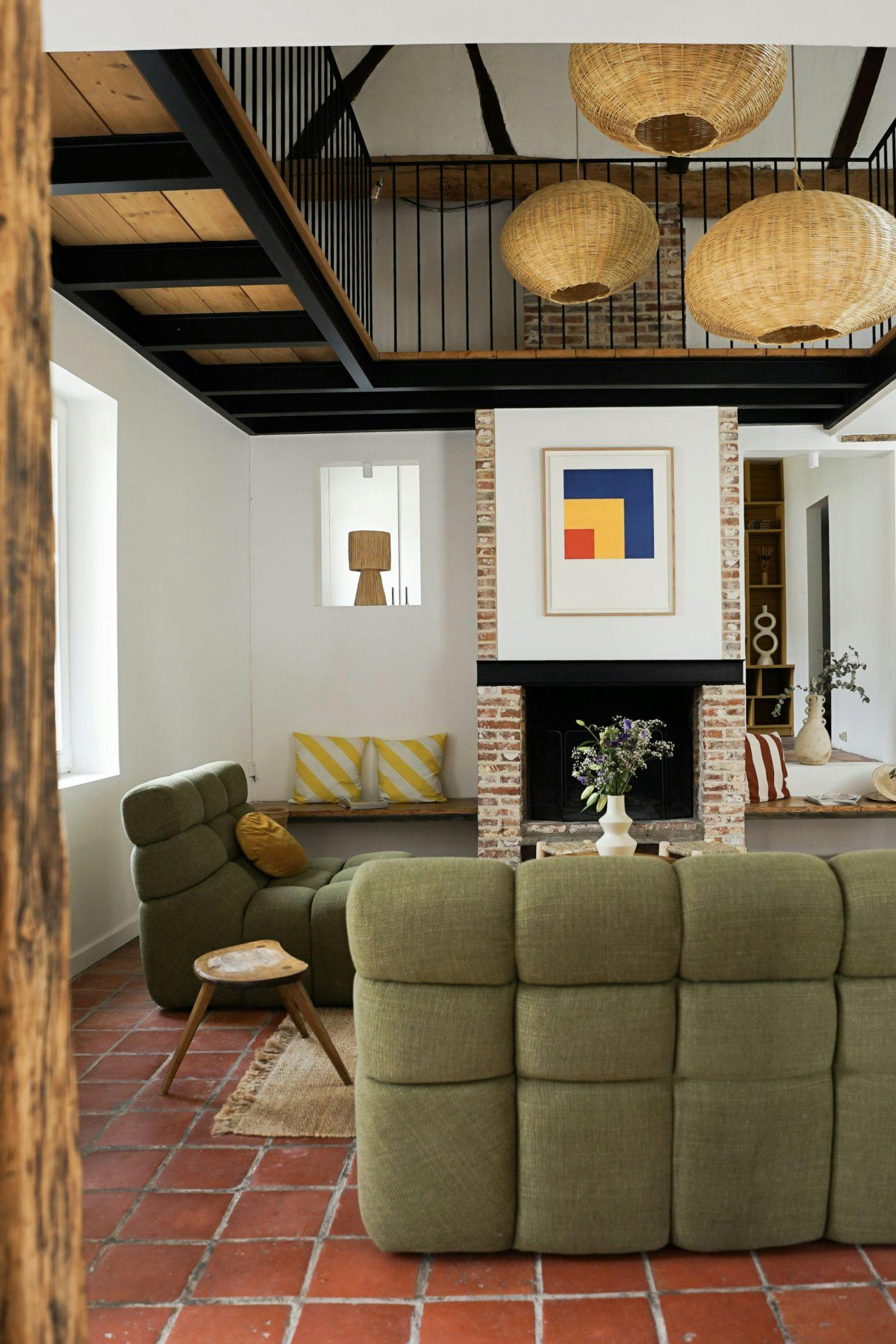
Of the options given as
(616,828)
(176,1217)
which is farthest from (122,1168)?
(616,828)

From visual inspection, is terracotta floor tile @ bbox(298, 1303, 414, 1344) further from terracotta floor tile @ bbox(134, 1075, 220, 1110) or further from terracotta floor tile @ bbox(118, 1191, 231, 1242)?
terracotta floor tile @ bbox(134, 1075, 220, 1110)

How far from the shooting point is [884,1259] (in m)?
2.29

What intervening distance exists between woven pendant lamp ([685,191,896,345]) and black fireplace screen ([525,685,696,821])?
3608 mm

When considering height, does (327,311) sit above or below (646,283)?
below

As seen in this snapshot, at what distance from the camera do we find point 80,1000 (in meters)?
4.24

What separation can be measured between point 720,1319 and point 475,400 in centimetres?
518

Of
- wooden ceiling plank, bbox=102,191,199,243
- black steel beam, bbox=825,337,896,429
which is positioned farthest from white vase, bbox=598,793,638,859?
black steel beam, bbox=825,337,896,429

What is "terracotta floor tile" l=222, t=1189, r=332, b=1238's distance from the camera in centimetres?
248

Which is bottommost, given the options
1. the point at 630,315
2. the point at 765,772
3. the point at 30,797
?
the point at 765,772

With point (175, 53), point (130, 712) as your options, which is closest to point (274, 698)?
point (130, 712)

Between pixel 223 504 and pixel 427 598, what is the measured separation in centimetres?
152

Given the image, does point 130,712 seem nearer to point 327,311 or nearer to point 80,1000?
point 80,1000

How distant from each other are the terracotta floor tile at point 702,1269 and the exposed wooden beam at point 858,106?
595 centimetres

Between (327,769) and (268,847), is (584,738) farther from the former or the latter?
(268,847)
